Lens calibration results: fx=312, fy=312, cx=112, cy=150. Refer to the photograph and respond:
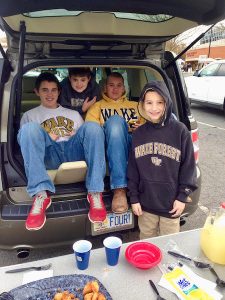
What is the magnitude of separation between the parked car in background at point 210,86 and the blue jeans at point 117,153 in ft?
22.8

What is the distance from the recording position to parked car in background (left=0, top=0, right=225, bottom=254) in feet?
6.38

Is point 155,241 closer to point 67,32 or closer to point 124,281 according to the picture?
point 124,281

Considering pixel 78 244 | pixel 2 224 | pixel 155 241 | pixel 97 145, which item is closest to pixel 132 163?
pixel 97 145

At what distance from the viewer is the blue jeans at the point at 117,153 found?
2.41 meters

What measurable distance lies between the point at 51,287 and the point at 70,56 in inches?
80.8

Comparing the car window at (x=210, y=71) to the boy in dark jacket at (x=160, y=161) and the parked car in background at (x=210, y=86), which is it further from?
the boy in dark jacket at (x=160, y=161)

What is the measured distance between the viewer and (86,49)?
2.85 metres

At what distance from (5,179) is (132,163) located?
0.97m

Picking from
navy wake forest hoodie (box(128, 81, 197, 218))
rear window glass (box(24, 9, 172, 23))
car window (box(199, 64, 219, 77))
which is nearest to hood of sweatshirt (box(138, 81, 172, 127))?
navy wake forest hoodie (box(128, 81, 197, 218))

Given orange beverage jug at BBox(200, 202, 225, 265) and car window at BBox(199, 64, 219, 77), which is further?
car window at BBox(199, 64, 219, 77)

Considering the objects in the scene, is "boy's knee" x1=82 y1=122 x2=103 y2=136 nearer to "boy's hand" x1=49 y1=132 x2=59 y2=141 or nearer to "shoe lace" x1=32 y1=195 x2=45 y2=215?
"boy's hand" x1=49 y1=132 x2=59 y2=141

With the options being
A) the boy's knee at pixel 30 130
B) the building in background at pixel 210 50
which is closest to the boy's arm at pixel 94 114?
the boy's knee at pixel 30 130

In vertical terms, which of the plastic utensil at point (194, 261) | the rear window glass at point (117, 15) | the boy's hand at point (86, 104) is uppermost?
the rear window glass at point (117, 15)

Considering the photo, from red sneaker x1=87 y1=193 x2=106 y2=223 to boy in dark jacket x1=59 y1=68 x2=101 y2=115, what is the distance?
1031 mm
